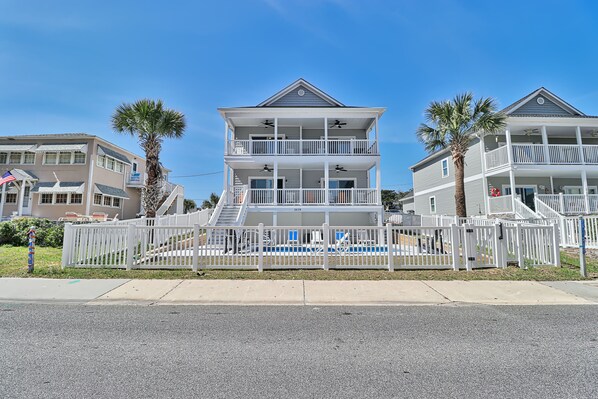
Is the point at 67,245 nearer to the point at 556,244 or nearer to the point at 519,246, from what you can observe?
the point at 519,246

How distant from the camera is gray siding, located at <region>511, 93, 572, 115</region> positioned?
20062 mm

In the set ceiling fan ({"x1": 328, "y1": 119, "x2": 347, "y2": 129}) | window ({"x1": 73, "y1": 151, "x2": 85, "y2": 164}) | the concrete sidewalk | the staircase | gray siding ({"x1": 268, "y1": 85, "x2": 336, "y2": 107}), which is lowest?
the concrete sidewalk

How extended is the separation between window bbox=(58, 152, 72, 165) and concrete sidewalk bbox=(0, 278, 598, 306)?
21844 millimetres

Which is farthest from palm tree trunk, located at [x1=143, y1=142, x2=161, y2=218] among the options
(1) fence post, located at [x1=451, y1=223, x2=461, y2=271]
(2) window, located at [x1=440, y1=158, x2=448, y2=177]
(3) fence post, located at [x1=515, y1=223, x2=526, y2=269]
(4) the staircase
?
(2) window, located at [x1=440, y1=158, x2=448, y2=177]

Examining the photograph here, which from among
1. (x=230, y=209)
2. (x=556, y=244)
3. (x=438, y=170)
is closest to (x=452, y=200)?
(x=438, y=170)

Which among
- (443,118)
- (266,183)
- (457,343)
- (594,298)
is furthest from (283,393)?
(266,183)

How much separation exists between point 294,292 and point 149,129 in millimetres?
13022

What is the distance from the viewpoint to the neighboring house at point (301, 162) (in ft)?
59.1

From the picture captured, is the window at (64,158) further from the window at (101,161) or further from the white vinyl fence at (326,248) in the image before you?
the white vinyl fence at (326,248)

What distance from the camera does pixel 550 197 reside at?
17.8 m

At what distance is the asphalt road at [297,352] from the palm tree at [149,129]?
32.9ft

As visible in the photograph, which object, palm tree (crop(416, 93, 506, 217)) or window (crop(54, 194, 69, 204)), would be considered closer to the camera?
palm tree (crop(416, 93, 506, 217))

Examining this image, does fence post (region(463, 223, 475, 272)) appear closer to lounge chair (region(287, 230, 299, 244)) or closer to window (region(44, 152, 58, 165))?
lounge chair (region(287, 230, 299, 244))

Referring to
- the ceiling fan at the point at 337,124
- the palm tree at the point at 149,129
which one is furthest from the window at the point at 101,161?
the ceiling fan at the point at 337,124
